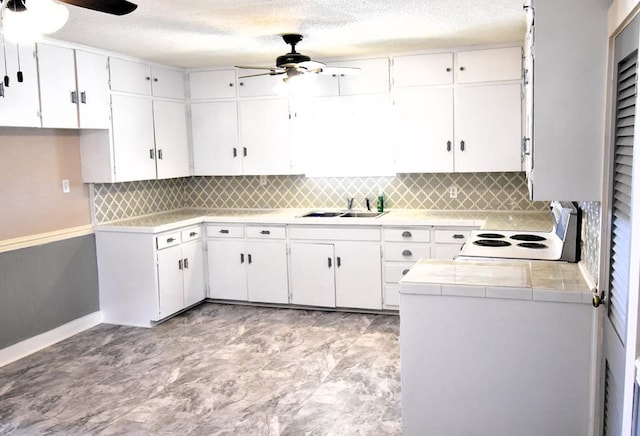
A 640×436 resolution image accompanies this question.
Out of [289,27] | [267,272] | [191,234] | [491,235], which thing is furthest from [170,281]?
[491,235]

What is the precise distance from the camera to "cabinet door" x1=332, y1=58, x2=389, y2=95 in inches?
210

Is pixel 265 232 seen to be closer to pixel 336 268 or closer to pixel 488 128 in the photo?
pixel 336 268

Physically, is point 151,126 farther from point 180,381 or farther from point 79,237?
point 180,381

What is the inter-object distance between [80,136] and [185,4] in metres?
2.09

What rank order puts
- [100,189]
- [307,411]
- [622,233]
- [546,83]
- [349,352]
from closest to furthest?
[622,233] → [546,83] → [307,411] → [349,352] → [100,189]

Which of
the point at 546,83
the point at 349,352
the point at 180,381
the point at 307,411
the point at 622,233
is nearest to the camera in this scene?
the point at 622,233

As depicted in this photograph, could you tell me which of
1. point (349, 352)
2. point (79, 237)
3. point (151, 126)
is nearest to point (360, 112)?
point (151, 126)

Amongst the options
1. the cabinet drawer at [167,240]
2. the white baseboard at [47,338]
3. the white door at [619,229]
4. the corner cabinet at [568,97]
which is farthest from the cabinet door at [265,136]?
the white door at [619,229]

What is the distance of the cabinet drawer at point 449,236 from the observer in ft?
16.1

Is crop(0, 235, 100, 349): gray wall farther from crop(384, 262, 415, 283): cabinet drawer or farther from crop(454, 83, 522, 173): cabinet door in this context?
crop(454, 83, 522, 173): cabinet door

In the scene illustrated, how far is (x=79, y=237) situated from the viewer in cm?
496

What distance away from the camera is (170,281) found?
518 centimetres

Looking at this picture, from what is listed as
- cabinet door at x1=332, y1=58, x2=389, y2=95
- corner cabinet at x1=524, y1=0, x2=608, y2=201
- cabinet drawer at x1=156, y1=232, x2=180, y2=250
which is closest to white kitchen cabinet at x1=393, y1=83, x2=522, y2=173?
cabinet door at x1=332, y1=58, x2=389, y2=95

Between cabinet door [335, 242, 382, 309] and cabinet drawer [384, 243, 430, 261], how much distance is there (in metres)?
0.09
